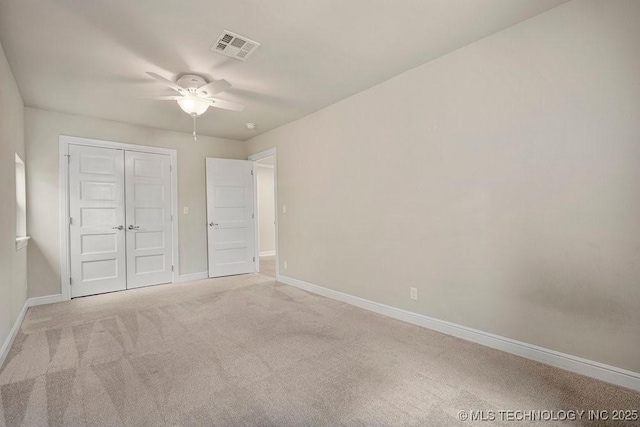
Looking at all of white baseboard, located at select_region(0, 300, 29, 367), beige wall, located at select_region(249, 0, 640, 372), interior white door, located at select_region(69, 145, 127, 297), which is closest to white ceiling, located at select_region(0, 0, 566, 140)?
beige wall, located at select_region(249, 0, 640, 372)

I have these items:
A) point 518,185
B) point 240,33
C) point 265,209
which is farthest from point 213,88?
point 265,209

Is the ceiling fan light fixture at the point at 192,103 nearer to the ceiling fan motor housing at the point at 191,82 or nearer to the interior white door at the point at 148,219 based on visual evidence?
the ceiling fan motor housing at the point at 191,82

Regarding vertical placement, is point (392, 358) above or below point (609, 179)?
below

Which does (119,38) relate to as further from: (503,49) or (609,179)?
(609,179)

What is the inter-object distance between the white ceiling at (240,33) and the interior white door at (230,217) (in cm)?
205

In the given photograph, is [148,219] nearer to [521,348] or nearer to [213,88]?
[213,88]

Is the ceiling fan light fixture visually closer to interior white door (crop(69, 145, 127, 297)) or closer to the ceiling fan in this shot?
the ceiling fan

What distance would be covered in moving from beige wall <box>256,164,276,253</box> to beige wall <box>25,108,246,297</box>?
9.55 feet

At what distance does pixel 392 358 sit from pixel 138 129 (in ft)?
16.3

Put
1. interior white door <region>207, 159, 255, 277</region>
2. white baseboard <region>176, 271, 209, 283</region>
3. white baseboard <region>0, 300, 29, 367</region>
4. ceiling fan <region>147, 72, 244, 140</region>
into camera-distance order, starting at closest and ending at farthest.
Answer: white baseboard <region>0, 300, 29, 367</region>
ceiling fan <region>147, 72, 244, 140</region>
white baseboard <region>176, 271, 209, 283</region>
interior white door <region>207, 159, 255, 277</region>

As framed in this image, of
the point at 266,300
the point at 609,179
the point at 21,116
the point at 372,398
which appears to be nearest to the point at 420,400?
the point at 372,398

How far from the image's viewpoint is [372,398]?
70.2 inches

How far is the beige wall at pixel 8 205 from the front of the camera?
2420 millimetres

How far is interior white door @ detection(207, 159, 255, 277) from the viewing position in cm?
532
